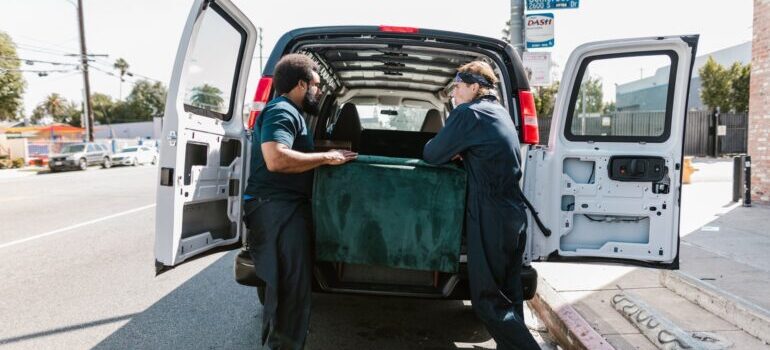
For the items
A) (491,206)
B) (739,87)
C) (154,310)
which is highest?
(739,87)

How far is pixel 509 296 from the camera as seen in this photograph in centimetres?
320

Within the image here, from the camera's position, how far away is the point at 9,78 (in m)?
28.2

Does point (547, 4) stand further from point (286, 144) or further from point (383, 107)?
point (286, 144)

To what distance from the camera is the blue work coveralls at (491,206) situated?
9.94 feet

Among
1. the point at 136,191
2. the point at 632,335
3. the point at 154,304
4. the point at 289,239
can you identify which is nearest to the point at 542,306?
the point at 632,335

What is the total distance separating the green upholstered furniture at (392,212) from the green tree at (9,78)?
31.6 m

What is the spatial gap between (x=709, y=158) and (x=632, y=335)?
25.9m

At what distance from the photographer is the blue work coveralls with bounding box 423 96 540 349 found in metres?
3.03

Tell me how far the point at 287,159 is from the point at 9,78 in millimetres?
32142

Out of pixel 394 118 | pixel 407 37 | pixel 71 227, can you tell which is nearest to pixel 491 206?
pixel 407 37

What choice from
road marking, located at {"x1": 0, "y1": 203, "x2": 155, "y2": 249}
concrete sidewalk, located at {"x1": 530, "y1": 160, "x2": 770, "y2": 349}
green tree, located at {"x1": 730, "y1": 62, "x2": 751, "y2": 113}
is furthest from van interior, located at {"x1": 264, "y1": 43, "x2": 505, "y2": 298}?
green tree, located at {"x1": 730, "y1": 62, "x2": 751, "y2": 113}

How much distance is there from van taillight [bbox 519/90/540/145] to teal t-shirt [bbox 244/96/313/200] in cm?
142

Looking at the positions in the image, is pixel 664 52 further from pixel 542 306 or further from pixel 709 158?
pixel 709 158

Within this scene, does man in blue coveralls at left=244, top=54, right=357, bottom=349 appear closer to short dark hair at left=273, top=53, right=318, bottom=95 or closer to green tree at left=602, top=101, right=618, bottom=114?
short dark hair at left=273, top=53, right=318, bottom=95
